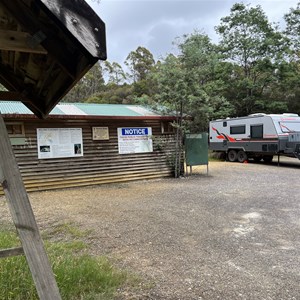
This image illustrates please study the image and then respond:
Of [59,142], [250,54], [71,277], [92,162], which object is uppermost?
[250,54]

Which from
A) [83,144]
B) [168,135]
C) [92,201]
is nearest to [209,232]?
[92,201]

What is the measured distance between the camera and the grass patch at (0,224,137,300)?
2.78 metres

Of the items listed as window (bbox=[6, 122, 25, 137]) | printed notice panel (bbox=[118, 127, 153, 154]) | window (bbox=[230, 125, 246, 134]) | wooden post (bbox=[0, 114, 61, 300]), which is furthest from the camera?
window (bbox=[230, 125, 246, 134])

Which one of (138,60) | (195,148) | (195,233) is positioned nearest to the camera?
(195,233)

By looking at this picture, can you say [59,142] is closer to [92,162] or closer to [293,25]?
[92,162]

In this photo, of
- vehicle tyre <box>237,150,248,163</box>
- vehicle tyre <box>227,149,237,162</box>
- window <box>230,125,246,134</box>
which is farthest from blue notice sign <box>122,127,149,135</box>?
vehicle tyre <box>227,149,237,162</box>

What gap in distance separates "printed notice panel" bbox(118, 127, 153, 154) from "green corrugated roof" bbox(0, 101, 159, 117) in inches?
23.0

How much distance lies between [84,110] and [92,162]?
2.16 meters

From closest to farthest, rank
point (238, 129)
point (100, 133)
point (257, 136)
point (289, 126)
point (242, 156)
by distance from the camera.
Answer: point (100, 133) → point (289, 126) → point (257, 136) → point (238, 129) → point (242, 156)

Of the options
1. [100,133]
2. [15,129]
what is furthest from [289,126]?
[15,129]

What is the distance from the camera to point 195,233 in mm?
5094

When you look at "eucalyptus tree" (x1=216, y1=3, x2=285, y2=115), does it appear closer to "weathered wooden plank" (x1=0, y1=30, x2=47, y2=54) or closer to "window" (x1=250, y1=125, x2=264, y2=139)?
"window" (x1=250, y1=125, x2=264, y2=139)

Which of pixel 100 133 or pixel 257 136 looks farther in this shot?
pixel 257 136

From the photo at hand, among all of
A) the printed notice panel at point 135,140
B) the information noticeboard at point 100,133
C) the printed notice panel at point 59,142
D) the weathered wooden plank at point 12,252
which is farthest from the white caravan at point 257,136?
the weathered wooden plank at point 12,252
